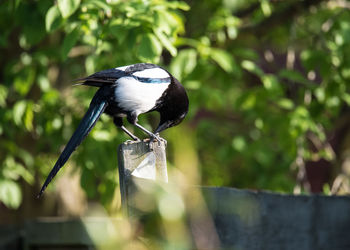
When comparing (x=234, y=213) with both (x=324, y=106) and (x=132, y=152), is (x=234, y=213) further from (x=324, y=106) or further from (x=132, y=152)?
(x=324, y=106)

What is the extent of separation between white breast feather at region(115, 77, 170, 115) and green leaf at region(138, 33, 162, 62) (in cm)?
31

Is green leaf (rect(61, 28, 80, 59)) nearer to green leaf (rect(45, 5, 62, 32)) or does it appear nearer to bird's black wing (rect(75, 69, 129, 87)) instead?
green leaf (rect(45, 5, 62, 32))

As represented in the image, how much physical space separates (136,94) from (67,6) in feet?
2.15

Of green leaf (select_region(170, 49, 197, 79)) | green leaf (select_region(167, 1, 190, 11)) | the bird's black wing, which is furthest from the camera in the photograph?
green leaf (select_region(170, 49, 197, 79))

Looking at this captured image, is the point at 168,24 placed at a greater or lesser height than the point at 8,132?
greater

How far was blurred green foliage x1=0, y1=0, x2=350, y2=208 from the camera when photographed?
3.77 meters

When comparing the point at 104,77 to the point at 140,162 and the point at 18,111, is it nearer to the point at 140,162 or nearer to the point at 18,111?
the point at 140,162

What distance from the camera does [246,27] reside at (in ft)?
18.3

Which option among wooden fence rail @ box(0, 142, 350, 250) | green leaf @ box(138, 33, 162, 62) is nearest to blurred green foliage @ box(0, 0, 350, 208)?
green leaf @ box(138, 33, 162, 62)

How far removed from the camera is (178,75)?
446cm

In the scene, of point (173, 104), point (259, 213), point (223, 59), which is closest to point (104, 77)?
point (173, 104)

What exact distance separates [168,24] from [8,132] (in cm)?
176

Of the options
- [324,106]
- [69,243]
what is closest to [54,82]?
[69,243]

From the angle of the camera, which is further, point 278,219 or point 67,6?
point 67,6
